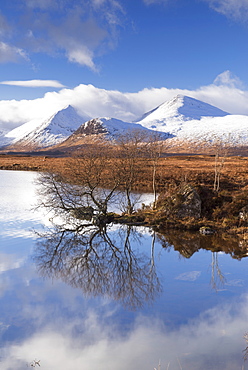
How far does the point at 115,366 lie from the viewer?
10922 mm

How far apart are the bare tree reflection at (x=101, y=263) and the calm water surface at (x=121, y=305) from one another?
0.20 feet

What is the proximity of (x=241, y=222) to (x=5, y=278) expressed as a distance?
1912cm

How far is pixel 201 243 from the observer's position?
2478cm

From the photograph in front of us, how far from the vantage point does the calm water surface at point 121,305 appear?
1154 cm

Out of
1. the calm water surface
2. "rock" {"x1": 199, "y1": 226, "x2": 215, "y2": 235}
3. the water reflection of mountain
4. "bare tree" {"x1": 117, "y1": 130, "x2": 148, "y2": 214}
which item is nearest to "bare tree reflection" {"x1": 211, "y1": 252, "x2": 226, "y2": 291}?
the calm water surface

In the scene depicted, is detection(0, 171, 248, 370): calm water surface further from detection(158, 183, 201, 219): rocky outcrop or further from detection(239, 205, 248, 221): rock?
detection(239, 205, 248, 221): rock

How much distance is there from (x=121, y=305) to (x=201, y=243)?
36.3 feet

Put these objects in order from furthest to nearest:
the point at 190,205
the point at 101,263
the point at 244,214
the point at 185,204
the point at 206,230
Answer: the point at 185,204, the point at 190,205, the point at 244,214, the point at 206,230, the point at 101,263

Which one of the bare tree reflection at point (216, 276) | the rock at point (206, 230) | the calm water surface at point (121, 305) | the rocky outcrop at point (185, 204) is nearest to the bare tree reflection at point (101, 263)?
the calm water surface at point (121, 305)

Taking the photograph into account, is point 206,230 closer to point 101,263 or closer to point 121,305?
point 101,263

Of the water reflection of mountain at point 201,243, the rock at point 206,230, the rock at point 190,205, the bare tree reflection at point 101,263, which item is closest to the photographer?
the bare tree reflection at point 101,263

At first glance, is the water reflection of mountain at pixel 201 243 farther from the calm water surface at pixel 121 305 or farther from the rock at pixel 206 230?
the rock at pixel 206 230

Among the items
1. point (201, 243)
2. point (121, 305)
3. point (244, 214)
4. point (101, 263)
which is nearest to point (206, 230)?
point (201, 243)

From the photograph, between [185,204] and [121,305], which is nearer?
[121,305]
